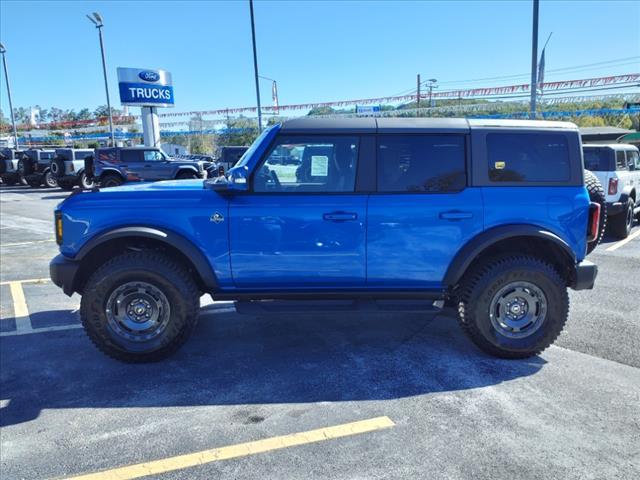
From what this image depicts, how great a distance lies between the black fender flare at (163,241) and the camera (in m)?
3.72

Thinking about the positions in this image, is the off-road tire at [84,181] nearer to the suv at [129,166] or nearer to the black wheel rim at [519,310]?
the suv at [129,166]

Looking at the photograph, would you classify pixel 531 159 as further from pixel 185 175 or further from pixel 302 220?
pixel 185 175

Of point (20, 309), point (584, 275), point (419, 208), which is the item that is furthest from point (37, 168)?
point (584, 275)

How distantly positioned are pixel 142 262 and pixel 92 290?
439mm

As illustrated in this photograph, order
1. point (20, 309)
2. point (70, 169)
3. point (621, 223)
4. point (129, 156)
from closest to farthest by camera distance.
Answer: point (20, 309) < point (621, 223) < point (129, 156) < point (70, 169)

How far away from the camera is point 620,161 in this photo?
9219 millimetres

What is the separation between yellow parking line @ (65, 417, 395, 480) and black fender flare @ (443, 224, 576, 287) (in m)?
1.39

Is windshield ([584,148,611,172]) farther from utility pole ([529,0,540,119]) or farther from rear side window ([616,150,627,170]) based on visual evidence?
utility pole ([529,0,540,119])

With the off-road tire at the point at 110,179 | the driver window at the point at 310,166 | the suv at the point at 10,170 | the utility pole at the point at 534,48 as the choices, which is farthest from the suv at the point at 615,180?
the suv at the point at 10,170

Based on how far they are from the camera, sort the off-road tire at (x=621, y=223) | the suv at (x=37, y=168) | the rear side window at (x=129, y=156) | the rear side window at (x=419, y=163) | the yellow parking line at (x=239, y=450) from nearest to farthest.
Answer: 1. the yellow parking line at (x=239, y=450)
2. the rear side window at (x=419, y=163)
3. the off-road tire at (x=621, y=223)
4. the rear side window at (x=129, y=156)
5. the suv at (x=37, y=168)

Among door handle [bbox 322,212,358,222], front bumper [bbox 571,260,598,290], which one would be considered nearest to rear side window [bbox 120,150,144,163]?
door handle [bbox 322,212,358,222]

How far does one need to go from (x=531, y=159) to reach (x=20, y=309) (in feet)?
18.2

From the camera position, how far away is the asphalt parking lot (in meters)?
2.63

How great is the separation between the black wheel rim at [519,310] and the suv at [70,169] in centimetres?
1989
